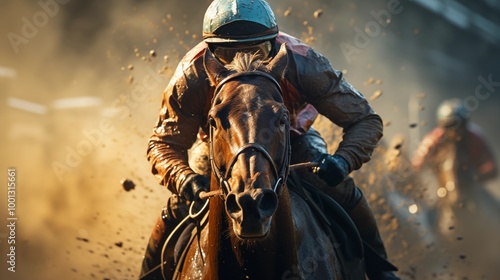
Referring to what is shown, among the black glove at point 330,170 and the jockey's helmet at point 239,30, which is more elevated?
the jockey's helmet at point 239,30

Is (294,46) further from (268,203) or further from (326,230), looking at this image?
(268,203)

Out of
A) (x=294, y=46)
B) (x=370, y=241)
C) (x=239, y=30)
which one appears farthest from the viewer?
(x=370, y=241)

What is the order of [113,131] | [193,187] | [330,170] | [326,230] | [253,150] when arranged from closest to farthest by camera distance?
[253,150]
[193,187]
[330,170]
[326,230]
[113,131]

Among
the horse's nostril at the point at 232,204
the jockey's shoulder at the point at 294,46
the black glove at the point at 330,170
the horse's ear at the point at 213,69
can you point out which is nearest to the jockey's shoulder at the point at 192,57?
the jockey's shoulder at the point at 294,46

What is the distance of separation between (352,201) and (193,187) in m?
1.75

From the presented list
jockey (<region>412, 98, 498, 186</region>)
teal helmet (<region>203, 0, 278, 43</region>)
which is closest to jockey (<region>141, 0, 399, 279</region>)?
teal helmet (<region>203, 0, 278, 43</region>)

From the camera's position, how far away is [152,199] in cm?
1142

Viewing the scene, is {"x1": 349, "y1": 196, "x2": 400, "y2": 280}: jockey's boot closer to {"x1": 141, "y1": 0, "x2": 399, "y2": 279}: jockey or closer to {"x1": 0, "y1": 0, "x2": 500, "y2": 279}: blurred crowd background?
{"x1": 141, "y1": 0, "x2": 399, "y2": 279}: jockey

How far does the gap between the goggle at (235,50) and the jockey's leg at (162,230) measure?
41.4 inches

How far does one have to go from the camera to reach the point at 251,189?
462 cm

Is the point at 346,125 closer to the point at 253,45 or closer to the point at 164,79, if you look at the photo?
the point at 253,45

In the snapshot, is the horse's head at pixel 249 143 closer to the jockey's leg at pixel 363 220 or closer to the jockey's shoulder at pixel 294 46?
the jockey's shoulder at pixel 294 46

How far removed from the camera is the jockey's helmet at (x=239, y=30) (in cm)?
651

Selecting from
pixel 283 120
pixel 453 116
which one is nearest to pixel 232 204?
pixel 283 120
